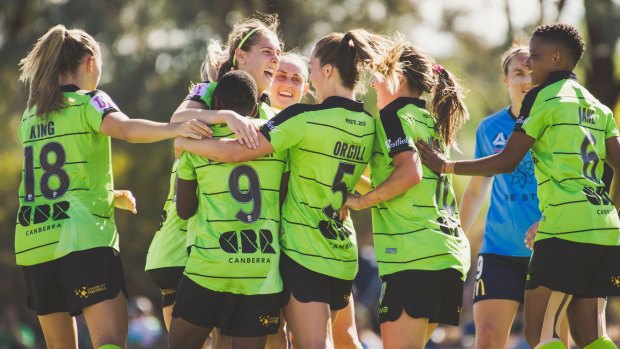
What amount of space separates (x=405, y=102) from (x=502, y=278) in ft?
5.20

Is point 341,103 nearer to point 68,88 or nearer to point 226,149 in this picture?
point 226,149

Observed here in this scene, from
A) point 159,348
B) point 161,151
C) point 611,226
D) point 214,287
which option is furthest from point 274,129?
point 161,151

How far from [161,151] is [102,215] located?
16.0 m

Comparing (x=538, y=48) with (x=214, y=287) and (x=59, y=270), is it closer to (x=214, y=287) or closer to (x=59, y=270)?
(x=214, y=287)

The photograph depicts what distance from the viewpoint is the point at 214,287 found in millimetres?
5617

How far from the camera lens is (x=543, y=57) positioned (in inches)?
237

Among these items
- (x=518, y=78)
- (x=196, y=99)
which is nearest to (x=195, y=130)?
(x=196, y=99)

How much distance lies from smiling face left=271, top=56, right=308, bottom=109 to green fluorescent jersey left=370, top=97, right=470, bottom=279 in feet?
3.84

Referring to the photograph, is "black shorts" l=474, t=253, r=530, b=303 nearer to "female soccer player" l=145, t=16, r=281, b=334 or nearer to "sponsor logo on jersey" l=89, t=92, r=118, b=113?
"female soccer player" l=145, t=16, r=281, b=334

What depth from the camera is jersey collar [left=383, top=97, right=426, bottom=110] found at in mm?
6191

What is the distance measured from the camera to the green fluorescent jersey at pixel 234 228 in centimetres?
562

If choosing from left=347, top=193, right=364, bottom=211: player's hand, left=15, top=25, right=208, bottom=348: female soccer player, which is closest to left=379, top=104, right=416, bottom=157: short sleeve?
left=347, top=193, right=364, bottom=211: player's hand

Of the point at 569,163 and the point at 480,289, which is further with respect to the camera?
the point at 480,289

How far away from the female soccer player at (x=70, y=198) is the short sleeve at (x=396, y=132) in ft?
4.35
